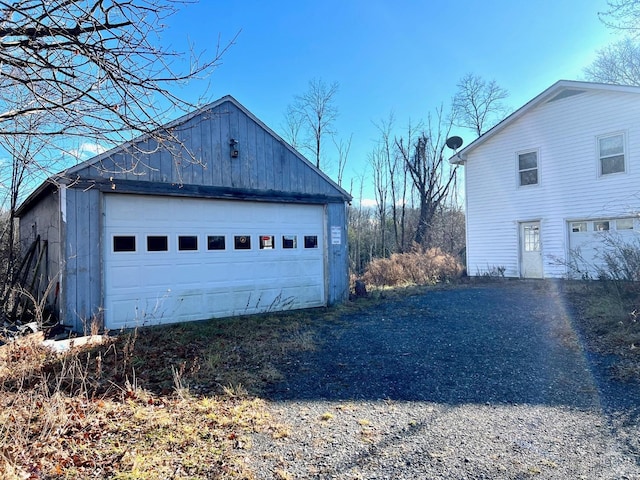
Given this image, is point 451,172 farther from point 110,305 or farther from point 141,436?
point 141,436

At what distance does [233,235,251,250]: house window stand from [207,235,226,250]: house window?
26 centimetres

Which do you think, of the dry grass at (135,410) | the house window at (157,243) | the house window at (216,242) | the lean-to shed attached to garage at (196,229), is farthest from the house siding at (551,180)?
the house window at (157,243)

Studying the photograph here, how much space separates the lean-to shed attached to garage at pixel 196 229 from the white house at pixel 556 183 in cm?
699

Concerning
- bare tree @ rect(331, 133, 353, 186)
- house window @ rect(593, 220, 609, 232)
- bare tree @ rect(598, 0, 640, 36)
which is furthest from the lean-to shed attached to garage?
bare tree @ rect(331, 133, 353, 186)

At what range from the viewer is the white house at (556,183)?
10.8 m

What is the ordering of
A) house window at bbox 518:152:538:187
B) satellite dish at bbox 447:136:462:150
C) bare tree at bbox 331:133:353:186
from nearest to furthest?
house window at bbox 518:152:538:187 < satellite dish at bbox 447:136:462:150 < bare tree at bbox 331:133:353:186

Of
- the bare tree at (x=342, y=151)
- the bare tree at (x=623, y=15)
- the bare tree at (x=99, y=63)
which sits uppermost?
the bare tree at (x=342, y=151)

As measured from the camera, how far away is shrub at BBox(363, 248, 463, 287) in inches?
547

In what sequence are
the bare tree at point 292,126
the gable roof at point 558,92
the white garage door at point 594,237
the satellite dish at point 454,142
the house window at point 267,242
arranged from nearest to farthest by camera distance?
the house window at point 267,242 < the white garage door at point 594,237 < the gable roof at point 558,92 < the satellite dish at point 454,142 < the bare tree at point 292,126

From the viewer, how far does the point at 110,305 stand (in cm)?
669

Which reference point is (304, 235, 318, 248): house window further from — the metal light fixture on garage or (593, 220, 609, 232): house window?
(593, 220, 609, 232): house window

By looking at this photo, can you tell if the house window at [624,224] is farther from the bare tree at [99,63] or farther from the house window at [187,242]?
the bare tree at [99,63]

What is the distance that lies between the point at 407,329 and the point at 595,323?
3.04 metres

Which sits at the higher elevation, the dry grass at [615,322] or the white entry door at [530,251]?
the white entry door at [530,251]
